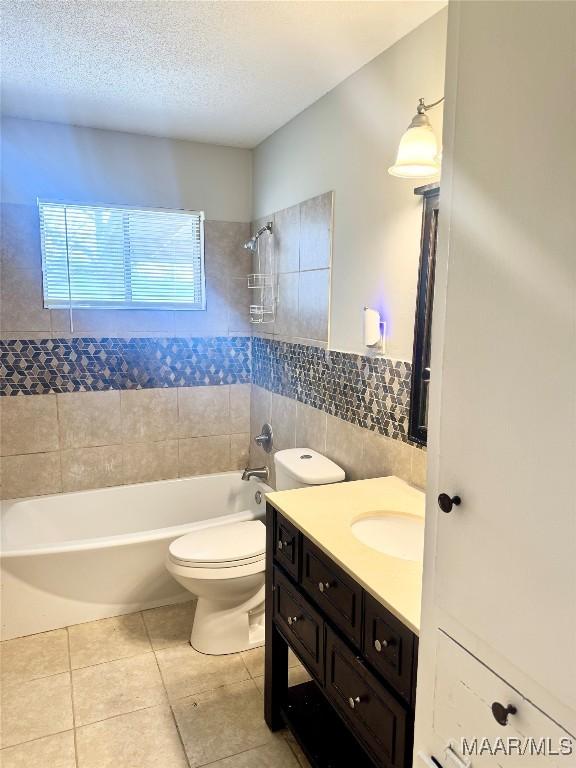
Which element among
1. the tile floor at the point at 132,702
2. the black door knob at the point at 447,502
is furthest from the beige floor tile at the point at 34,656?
the black door knob at the point at 447,502

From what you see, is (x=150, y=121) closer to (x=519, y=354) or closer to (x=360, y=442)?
(x=360, y=442)

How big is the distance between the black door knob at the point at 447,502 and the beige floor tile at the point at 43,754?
5.64 ft

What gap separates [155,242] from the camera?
322 cm

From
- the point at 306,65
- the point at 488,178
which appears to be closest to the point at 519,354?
the point at 488,178

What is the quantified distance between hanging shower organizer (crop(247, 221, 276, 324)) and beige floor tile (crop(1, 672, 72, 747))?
208 centimetres

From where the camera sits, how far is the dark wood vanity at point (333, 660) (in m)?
1.21

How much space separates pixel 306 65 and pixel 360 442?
5.18 ft

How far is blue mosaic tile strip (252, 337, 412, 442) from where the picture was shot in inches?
79.4

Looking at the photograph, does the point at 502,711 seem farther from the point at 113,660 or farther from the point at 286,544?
the point at 113,660

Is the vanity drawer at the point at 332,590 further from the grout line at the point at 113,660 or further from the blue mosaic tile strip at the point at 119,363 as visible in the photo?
the blue mosaic tile strip at the point at 119,363

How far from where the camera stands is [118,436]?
321 cm

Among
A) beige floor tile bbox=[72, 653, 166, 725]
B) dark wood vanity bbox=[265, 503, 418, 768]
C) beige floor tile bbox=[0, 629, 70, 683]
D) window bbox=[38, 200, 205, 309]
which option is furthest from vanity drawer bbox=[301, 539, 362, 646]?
window bbox=[38, 200, 205, 309]

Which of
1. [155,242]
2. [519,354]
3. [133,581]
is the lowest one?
[133,581]

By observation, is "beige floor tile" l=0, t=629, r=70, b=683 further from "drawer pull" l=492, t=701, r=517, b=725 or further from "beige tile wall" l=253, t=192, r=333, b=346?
"drawer pull" l=492, t=701, r=517, b=725
